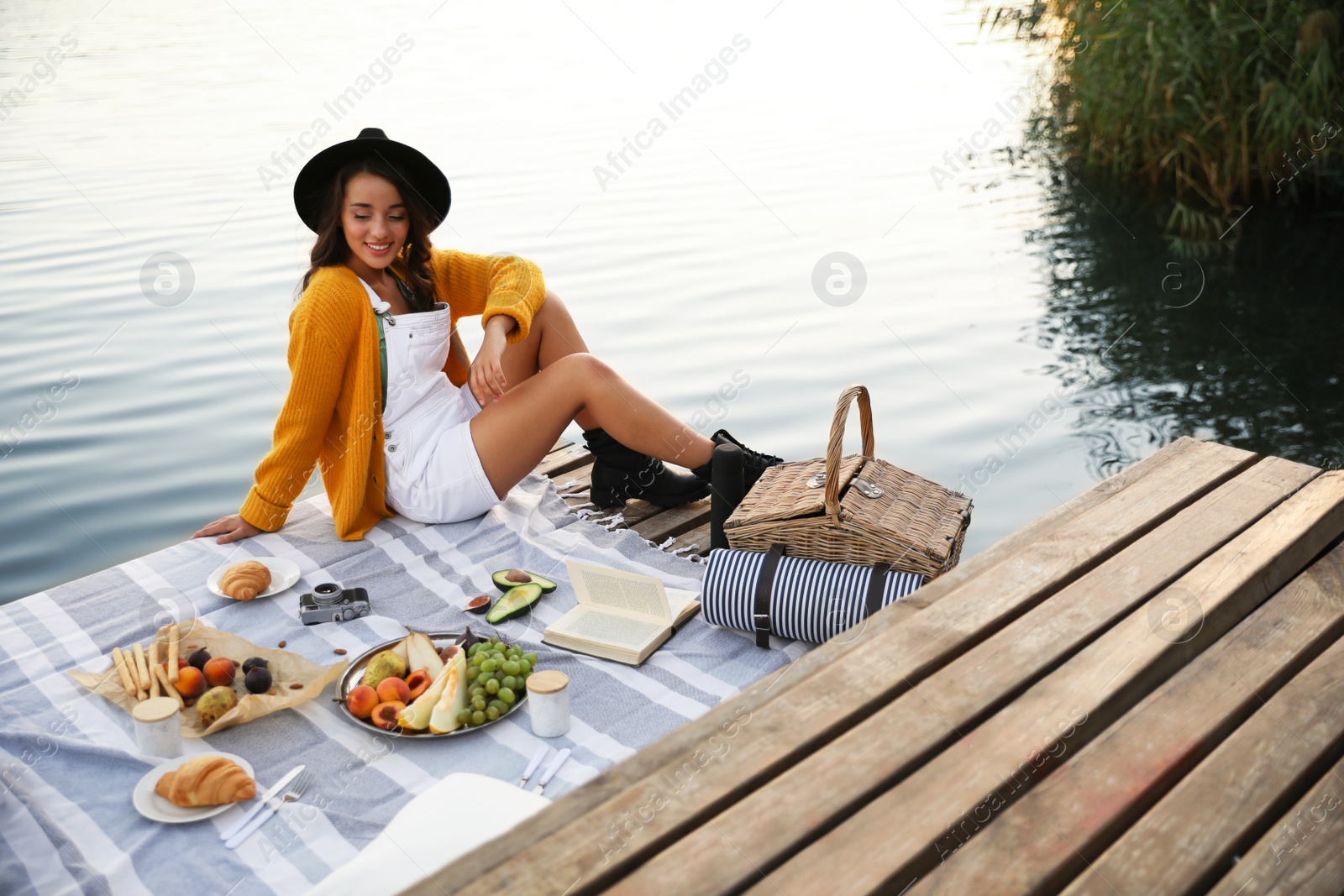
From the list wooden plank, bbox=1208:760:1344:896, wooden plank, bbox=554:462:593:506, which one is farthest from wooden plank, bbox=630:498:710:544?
wooden plank, bbox=1208:760:1344:896

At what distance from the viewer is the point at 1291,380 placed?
4.48 meters

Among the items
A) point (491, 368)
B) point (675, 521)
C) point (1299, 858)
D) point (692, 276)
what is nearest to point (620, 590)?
point (675, 521)

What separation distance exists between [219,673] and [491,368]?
1.05 m

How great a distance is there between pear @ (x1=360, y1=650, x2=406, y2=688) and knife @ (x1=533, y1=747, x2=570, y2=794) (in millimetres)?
396

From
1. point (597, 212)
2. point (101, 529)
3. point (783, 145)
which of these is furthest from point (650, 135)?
point (101, 529)

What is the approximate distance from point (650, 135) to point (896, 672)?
311 inches

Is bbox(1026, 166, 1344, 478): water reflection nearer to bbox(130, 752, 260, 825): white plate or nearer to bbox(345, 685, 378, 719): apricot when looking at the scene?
bbox(345, 685, 378, 719): apricot

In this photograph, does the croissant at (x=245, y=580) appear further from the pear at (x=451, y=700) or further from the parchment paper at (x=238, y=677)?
the pear at (x=451, y=700)

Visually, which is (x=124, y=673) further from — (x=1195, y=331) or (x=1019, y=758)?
(x=1195, y=331)

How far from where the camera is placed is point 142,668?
2.22 m

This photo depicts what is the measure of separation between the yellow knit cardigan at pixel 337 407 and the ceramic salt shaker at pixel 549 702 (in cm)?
102

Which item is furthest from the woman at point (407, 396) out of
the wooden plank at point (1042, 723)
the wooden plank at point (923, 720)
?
the wooden plank at point (1042, 723)

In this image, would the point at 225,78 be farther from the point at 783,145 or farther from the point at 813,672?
the point at 813,672

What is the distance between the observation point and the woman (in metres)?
2.76
